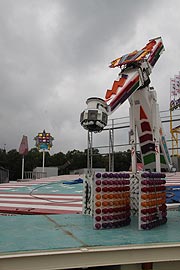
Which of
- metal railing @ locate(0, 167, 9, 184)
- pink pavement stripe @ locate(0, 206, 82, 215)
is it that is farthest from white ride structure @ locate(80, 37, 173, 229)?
metal railing @ locate(0, 167, 9, 184)

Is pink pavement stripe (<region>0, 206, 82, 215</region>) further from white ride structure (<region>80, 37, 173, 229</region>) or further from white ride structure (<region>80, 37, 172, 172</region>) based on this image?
white ride structure (<region>80, 37, 172, 172</region>)

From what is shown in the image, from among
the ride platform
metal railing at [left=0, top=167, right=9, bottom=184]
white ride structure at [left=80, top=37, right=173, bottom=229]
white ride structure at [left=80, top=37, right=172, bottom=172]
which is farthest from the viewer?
metal railing at [left=0, top=167, right=9, bottom=184]

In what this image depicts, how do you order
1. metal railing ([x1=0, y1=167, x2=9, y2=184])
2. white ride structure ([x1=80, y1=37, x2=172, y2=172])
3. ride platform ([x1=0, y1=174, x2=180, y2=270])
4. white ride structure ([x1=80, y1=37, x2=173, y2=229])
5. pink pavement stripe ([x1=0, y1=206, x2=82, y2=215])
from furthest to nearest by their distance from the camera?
metal railing ([x1=0, y1=167, x2=9, y2=184]) < pink pavement stripe ([x1=0, y1=206, x2=82, y2=215]) < white ride structure ([x1=80, y1=37, x2=172, y2=172]) < white ride structure ([x1=80, y1=37, x2=173, y2=229]) < ride platform ([x1=0, y1=174, x2=180, y2=270])

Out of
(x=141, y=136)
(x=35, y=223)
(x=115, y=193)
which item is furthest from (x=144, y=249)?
(x=141, y=136)

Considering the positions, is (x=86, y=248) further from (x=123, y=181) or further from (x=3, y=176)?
(x=3, y=176)

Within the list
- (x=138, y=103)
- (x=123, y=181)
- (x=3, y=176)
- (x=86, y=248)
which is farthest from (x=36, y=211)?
(x=3, y=176)

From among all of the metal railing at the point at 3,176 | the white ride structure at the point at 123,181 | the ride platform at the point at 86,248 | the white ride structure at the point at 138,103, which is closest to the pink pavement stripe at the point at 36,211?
the white ride structure at the point at 123,181

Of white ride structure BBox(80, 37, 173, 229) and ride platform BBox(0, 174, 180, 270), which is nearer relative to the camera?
ride platform BBox(0, 174, 180, 270)

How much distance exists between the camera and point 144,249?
1.88m

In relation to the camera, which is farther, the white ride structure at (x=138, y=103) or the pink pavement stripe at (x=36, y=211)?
the pink pavement stripe at (x=36, y=211)

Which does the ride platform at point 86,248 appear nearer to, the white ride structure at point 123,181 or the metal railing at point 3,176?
the white ride structure at point 123,181

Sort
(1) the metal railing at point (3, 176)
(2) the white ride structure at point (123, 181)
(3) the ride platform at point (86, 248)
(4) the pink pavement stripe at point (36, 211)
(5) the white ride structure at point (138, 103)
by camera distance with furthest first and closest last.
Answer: (1) the metal railing at point (3, 176)
(4) the pink pavement stripe at point (36, 211)
(5) the white ride structure at point (138, 103)
(2) the white ride structure at point (123, 181)
(3) the ride platform at point (86, 248)

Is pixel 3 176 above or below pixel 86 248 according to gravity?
above

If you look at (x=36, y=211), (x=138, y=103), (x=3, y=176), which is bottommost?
(x=36, y=211)
